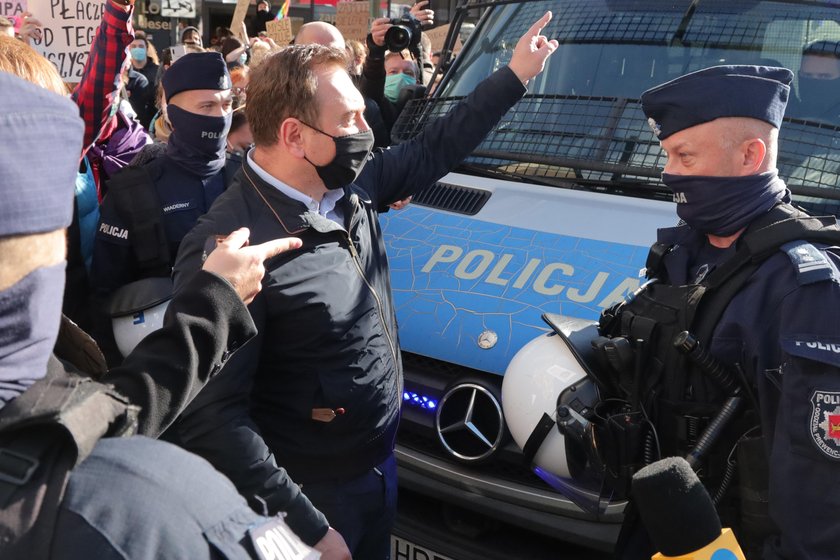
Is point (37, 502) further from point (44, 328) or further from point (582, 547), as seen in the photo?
point (582, 547)

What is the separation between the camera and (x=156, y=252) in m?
2.79

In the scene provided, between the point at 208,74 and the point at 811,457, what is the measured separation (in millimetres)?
2462

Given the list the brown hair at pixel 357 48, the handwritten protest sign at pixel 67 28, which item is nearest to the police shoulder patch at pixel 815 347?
the handwritten protest sign at pixel 67 28

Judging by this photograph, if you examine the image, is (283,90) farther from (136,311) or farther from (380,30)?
(380,30)

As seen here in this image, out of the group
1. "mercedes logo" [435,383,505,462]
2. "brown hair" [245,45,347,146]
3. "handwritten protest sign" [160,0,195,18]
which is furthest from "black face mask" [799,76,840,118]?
"handwritten protest sign" [160,0,195,18]

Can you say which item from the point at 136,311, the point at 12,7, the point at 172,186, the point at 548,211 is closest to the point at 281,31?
the point at 12,7

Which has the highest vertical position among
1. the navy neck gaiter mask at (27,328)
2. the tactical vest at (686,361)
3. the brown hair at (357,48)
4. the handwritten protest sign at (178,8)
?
the navy neck gaiter mask at (27,328)

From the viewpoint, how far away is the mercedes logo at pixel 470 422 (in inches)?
94.4

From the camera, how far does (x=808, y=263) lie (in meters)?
1.56

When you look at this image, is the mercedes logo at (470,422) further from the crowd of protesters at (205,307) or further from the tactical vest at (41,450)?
the tactical vest at (41,450)

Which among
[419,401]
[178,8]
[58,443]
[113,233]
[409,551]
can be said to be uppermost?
[58,443]

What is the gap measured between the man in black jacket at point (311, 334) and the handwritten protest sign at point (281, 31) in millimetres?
4769

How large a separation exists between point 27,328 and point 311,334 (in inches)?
42.1

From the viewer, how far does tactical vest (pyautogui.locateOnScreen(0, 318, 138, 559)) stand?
2.49 ft
